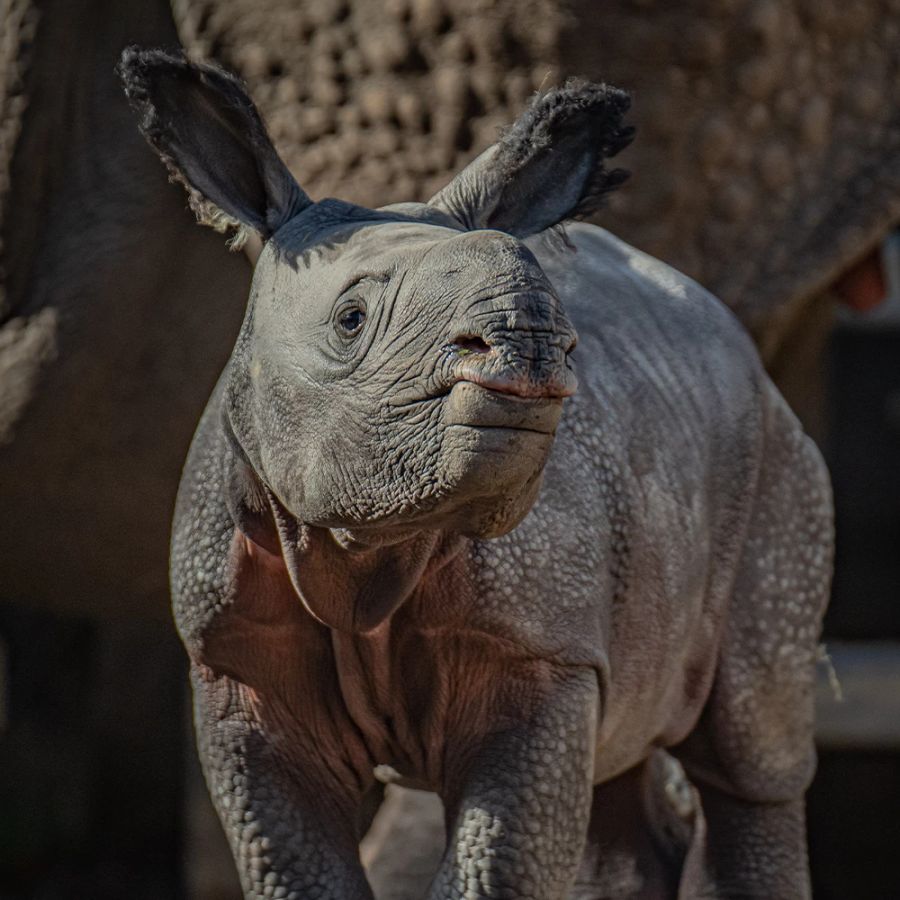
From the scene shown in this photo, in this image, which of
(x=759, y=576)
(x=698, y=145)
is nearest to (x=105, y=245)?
(x=698, y=145)

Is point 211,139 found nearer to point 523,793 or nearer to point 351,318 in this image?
point 351,318

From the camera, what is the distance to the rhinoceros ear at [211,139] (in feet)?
9.98

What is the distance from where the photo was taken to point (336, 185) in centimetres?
489

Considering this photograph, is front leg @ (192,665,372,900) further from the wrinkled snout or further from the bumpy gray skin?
the bumpy gray skin

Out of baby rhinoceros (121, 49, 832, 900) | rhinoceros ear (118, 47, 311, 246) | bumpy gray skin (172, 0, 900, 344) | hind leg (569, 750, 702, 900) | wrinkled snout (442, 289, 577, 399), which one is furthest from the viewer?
bumpy gray skin (172, 0, 900, 344)

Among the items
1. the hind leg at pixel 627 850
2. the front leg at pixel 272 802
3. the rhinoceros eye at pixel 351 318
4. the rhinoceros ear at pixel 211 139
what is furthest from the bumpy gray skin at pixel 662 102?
the rhinoceros eye at pixel 351 318

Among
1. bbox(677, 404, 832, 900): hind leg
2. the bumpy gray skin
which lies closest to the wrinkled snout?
bbox(677, 404, 832, 900): hind leg

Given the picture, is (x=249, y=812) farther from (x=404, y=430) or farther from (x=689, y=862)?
(x=689, y=862)

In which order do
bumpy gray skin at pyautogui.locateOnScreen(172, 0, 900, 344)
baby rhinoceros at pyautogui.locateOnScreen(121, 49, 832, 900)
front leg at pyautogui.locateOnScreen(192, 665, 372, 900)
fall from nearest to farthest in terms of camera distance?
baby rhinoceros at pyautogui.locateOnScreen(121, 49, 832, 900) → front leg at pyautogui.locateOnScreen(192, 665, 372, 900) → bumpy gray skin at pyautogui.locateOnScreen(172, 0, 900, 344)

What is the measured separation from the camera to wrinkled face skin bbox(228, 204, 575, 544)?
259 centimetres

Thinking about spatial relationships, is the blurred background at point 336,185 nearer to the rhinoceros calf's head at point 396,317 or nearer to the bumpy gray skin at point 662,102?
the bumpy gray skin at point 662,102

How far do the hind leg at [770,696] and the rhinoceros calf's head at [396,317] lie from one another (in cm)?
95

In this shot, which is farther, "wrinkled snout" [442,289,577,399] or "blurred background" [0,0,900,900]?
"blurred background" [0,0,900,900]

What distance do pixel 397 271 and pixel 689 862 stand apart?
1.89 m
